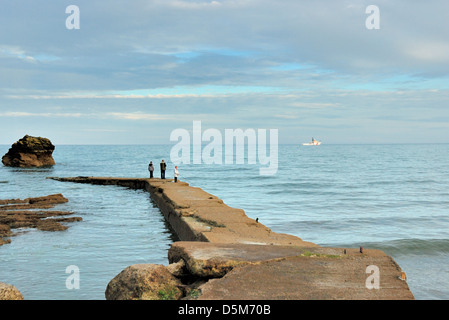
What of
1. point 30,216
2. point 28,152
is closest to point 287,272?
point 30,216

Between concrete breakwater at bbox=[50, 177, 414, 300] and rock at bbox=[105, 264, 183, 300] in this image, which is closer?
concrete breakwater at bbox=[50, 177, 414, 300]

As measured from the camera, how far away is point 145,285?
239 inches

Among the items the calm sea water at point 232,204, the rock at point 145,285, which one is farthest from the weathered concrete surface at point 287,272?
the calm sea water at point 232,204

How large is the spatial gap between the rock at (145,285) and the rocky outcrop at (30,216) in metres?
7.48

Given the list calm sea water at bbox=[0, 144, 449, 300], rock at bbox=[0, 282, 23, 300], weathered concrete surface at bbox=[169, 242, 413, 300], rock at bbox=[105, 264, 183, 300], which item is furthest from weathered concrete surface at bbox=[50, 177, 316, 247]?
rock at bbox=[0, 282, 23, 300]

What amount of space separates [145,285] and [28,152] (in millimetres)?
54012

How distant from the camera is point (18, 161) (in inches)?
2146

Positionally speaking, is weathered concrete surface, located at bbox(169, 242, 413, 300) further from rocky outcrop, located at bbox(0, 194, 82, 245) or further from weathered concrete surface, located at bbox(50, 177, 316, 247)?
rocky outcrop, located at bbox(0, 194, 82, 245)

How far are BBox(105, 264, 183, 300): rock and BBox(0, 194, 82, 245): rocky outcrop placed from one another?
7.48 m

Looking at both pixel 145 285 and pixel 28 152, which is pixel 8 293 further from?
pixel 28 152

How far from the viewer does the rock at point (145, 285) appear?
6.04 metres

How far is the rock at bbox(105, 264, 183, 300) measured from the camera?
6043mm

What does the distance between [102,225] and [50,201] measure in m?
7.06

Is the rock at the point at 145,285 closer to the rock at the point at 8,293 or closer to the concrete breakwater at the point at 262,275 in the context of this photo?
the concrete breakwater at the point at 262,275
